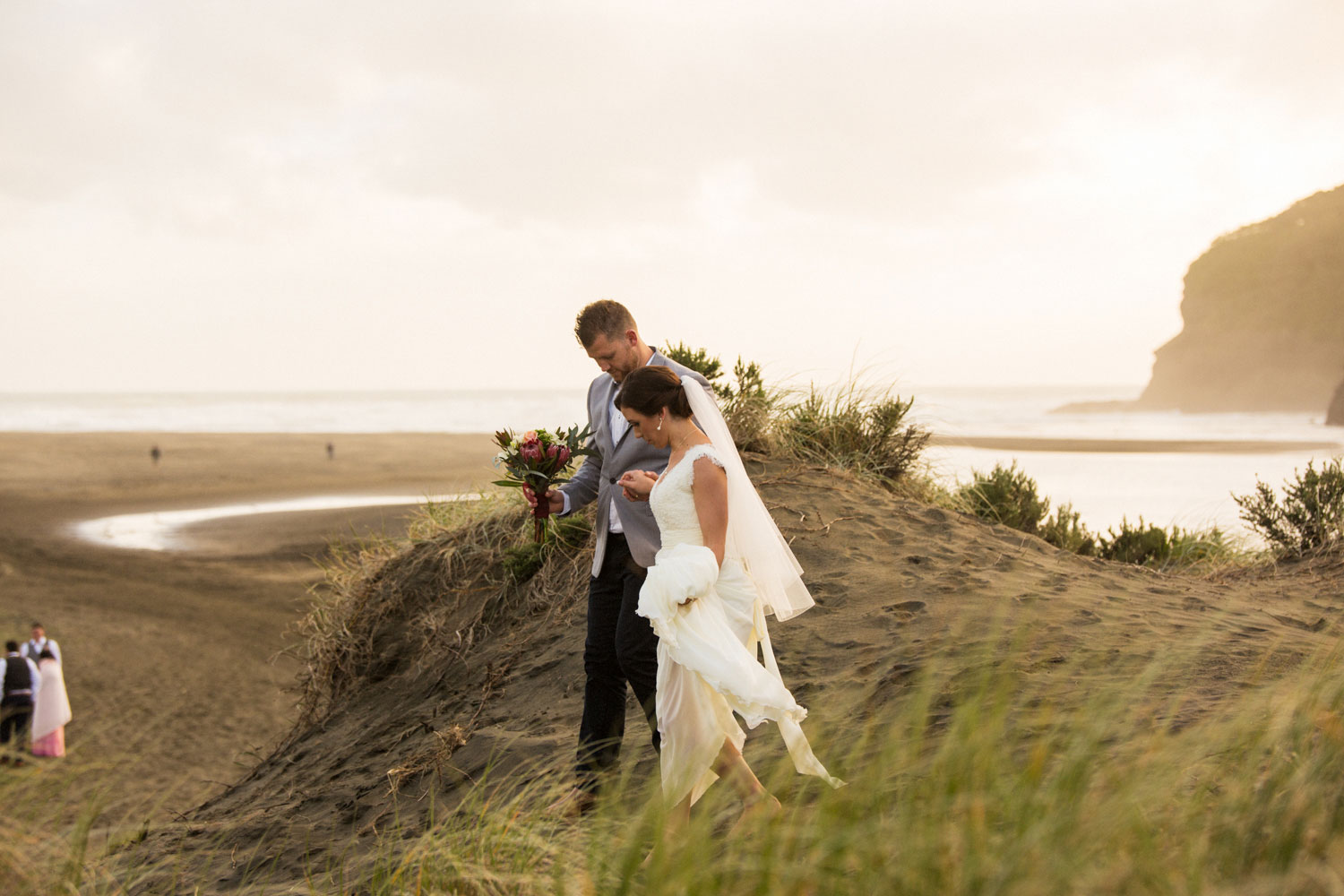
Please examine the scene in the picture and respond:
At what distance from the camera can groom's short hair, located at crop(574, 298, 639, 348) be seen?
13.5ft

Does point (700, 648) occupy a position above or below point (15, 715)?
above

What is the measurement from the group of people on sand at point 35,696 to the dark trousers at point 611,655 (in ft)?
27.7

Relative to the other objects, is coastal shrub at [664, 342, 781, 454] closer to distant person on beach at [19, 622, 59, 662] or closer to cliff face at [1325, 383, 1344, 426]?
distant person on beach at [19, 622, 59, 662]

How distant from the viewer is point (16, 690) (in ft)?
32.9

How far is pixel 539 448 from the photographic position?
4797 mm

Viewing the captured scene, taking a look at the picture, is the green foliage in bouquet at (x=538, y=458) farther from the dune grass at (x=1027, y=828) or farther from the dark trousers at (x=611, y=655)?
the dune grass at (x=1027, y=828)

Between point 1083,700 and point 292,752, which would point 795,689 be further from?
point 292,752

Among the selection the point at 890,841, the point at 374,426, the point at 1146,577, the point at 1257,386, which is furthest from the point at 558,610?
the point at 1257,386

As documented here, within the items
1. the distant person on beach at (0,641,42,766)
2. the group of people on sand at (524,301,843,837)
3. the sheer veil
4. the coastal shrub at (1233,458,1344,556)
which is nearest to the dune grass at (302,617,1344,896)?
the group of people on sand at (524,301,843,837)

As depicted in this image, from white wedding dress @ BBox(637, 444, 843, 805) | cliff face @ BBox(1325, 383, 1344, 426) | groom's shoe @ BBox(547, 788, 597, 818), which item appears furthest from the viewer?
cliff face @ BBox(1325, 383, 1344, 426)

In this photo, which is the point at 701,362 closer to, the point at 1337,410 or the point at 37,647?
the point at 37,647

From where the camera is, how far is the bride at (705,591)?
340 cm

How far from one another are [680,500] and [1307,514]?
9213 millimetres

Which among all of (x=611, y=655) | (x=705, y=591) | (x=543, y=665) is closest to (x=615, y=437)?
(x=611, y=655)
